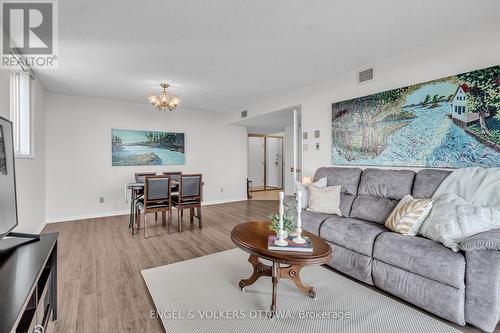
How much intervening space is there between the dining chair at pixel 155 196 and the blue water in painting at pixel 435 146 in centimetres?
317

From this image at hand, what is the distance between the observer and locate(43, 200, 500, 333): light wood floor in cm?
178

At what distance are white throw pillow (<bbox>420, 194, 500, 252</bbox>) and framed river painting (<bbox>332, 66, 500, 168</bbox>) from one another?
0.67m

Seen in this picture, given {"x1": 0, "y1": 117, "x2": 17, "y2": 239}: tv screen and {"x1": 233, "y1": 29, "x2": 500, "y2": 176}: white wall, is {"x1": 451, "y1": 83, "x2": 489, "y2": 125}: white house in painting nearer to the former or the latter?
{"x1": 233, "y1": 29, "x2": 500, "y2": 176}: white wall

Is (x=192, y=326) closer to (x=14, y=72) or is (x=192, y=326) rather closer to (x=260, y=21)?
(x=260, y=21)

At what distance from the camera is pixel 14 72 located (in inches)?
113

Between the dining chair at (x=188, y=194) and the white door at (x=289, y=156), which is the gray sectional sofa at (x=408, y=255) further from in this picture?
the white door at (x=289, y=156)

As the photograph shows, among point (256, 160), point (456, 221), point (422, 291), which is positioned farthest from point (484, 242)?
point (256, 160)

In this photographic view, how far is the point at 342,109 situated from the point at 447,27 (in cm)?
145

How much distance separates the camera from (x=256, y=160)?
30.2ft

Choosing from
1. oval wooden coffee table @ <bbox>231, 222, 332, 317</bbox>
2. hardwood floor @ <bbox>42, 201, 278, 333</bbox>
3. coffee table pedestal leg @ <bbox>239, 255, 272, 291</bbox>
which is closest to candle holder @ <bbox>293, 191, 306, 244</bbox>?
oval wooden coffee table @ <bbox>231, 222, 332, 317</bbox>

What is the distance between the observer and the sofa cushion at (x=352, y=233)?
2264mm

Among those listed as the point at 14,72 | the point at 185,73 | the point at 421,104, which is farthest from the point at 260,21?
the point at 14,72

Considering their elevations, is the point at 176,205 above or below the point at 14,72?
below

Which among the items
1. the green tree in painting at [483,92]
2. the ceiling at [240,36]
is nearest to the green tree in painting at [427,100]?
the green tree in painting at [483,92]
